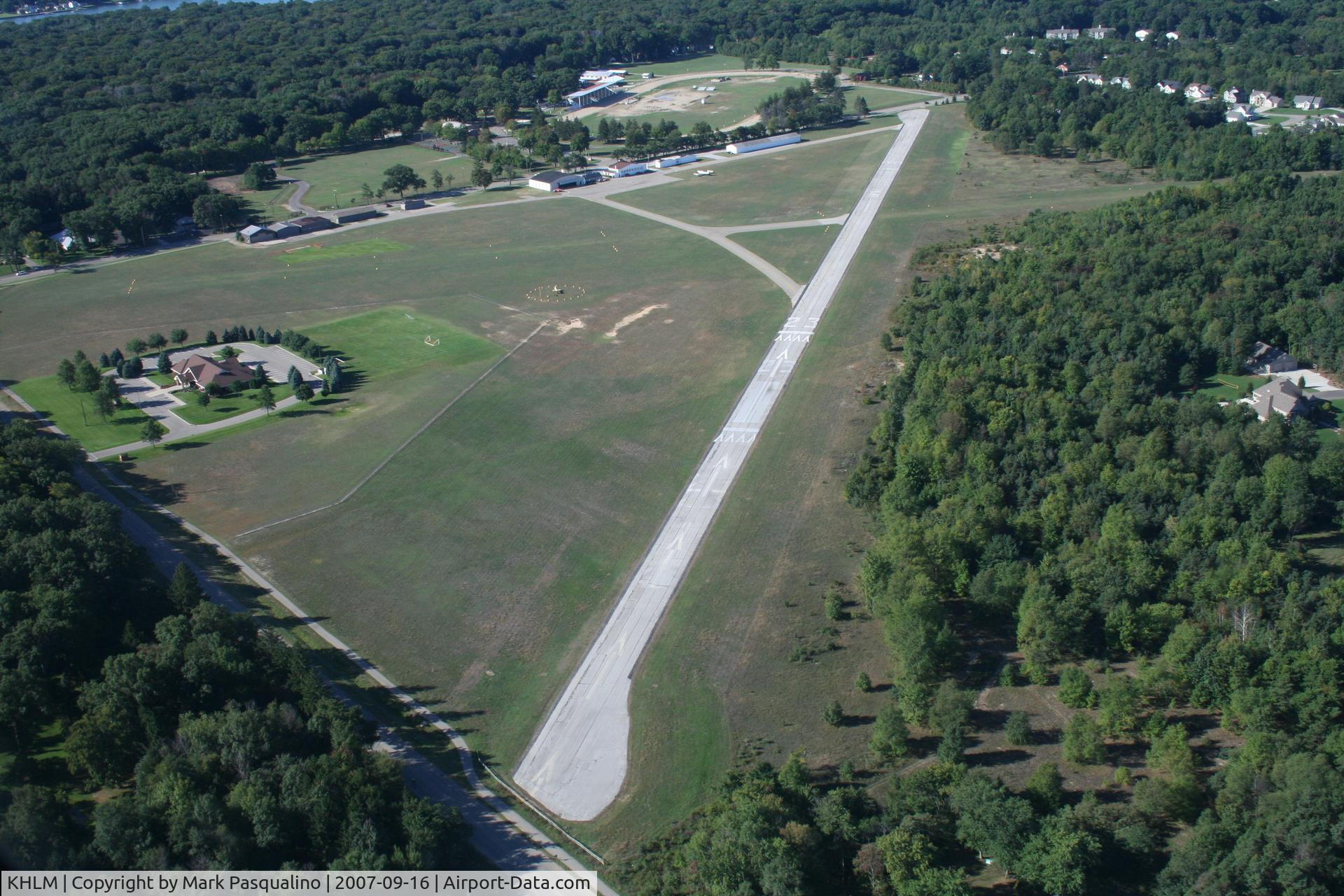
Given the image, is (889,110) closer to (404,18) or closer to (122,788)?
(404,18)

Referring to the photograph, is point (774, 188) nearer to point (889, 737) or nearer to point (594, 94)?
point (594, 94)

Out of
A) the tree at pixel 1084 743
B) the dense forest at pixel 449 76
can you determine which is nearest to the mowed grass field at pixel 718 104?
the dense forest at pixel 449 76

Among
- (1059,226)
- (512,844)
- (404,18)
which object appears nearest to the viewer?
(512,844)

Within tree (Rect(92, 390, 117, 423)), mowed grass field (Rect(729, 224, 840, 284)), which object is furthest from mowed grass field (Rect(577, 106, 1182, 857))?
tree (Rect(92, 390, 117, 423))

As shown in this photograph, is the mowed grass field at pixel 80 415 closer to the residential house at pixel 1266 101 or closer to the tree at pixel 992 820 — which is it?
the tree at pixel 992 820

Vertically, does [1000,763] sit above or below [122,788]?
below

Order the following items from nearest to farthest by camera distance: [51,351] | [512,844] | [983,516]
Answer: [512,844] → [983,516] → [51,351]

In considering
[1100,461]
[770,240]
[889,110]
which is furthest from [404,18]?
[1100,461]

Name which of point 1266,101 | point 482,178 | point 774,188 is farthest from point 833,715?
point 1266,101

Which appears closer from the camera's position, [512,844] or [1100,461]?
[512,844]

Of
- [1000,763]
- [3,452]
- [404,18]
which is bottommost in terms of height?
[1000,763]
